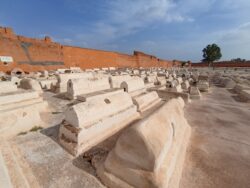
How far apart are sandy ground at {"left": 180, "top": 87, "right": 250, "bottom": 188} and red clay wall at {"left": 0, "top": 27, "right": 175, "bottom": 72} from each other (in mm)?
26882

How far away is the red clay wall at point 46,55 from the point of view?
23.1 metres

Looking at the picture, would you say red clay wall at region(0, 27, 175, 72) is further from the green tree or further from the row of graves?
the green tree

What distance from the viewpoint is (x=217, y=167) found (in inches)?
140

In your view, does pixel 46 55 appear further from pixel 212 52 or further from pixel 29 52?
pixel 212 52

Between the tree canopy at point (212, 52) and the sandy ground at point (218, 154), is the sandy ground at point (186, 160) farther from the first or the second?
the tree canopy at point (212, 52)

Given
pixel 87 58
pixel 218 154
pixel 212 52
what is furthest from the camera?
pixel 212 52

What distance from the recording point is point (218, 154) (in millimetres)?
4051

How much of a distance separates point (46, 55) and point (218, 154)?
31564 millimetres

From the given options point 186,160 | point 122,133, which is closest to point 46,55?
point 122,133

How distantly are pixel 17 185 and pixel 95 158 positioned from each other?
61.8 inches

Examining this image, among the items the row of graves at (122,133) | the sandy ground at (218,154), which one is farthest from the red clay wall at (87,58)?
the sandy ground at (218,154)

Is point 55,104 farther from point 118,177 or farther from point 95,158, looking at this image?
point 118,177

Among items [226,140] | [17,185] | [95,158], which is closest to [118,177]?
[95,158]

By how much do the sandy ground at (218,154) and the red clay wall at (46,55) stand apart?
26.9 m
